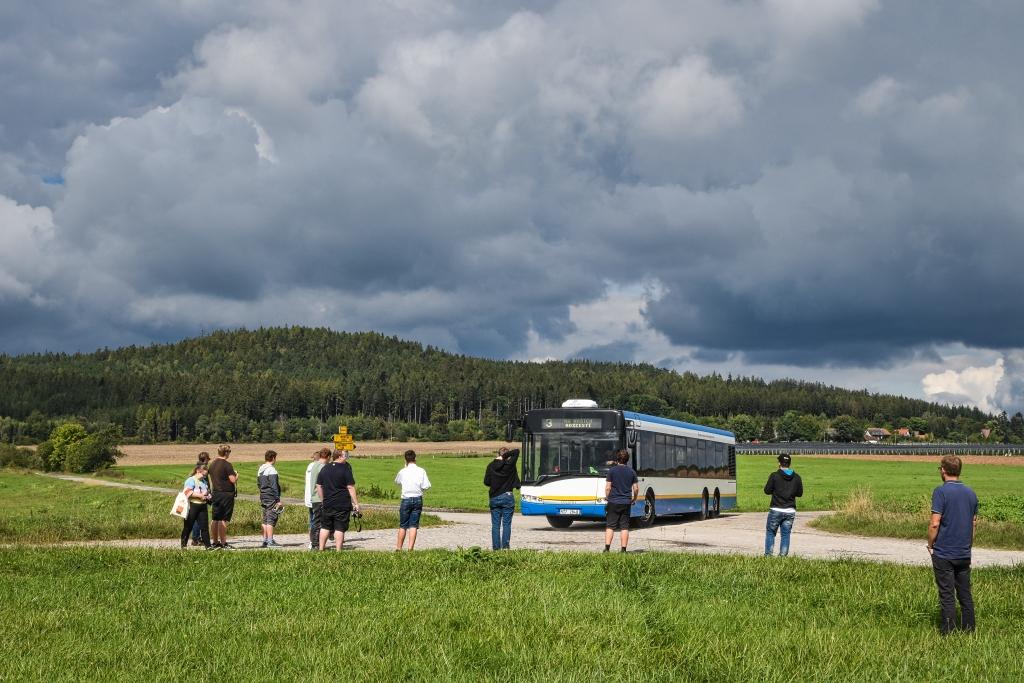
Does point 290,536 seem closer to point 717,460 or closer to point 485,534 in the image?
point 485,534

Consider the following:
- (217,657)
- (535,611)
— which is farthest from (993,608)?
(217,657)

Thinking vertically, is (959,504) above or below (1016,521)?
above

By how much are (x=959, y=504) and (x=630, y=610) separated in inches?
135

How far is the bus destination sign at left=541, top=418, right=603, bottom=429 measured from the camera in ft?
85.6

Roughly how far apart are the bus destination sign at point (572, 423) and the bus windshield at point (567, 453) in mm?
169

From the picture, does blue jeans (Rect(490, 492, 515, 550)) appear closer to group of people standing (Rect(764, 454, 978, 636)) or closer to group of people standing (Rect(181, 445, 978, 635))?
group of people standing (Rect(181, 445, 978, 635))

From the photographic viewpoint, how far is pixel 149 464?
101188mm

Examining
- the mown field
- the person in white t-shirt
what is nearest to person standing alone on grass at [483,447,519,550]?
the person in white t-shirt

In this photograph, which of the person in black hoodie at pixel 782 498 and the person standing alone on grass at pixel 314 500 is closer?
the person in black hoodie at pixel 782 498

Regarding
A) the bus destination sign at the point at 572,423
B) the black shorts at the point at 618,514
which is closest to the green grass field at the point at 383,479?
the bus destination sign at the point at 572,423

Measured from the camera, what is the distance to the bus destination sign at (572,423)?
2609 cm

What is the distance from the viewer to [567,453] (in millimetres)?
26094

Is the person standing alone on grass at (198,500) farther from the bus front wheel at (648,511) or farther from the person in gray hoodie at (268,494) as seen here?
the bus front wheel at (648,511)

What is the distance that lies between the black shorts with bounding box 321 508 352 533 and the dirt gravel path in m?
2.47
